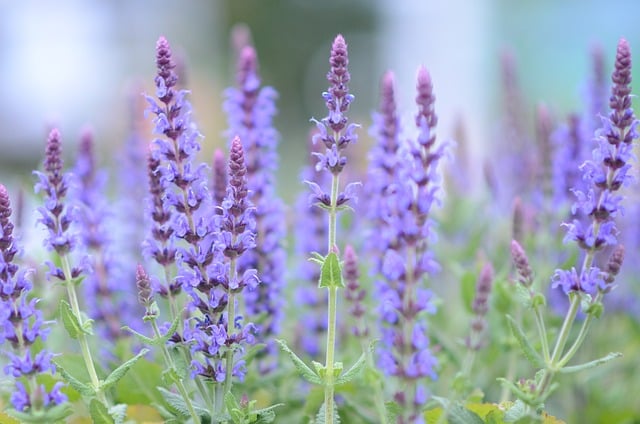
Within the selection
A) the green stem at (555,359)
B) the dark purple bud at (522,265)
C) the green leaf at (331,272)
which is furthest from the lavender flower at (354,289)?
the green stem at (555,359)

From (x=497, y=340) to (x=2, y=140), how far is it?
51.8 ft

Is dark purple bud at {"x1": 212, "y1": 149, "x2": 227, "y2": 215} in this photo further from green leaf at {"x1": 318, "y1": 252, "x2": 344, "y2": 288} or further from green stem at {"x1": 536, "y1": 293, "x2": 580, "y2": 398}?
green stem at {"x1": 536, "y1": 293, "x2": 580, "y2": 398}

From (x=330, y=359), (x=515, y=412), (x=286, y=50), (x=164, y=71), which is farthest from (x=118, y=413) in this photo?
(x=286, y=50)

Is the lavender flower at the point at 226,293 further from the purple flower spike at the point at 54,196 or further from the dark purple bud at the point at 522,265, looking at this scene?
the dark purple bud at the point at 522,265

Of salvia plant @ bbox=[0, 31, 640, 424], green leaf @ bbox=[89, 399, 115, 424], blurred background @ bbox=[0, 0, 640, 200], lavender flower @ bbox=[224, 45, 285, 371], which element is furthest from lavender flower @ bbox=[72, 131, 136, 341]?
blurred background @ bbox=[0, 0, 640, 200]

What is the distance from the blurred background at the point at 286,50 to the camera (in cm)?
1171

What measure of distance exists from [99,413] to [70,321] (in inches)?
7.7

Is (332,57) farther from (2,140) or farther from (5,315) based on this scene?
(2,140)

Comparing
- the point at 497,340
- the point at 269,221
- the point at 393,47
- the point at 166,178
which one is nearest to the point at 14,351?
the point at 166,178

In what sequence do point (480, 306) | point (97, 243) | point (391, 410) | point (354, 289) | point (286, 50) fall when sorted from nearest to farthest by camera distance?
1. point (391, 410)
2. point (354, 289)
3. point (480, 306)
4. point (97, 243)
5. point (286, 50)

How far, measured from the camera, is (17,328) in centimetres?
167

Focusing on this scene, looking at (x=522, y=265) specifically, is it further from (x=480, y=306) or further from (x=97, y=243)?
(x=97, y=243)

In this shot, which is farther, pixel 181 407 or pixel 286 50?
pixel 286 50

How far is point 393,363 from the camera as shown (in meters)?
2.08
